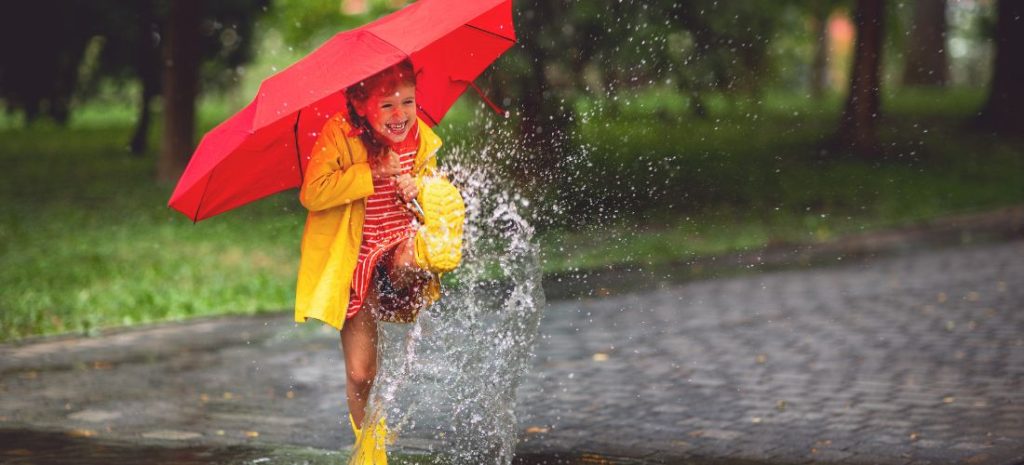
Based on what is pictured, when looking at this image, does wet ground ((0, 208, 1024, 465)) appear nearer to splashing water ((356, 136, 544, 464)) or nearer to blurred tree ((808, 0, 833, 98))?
splashing water ((356, 136, 544, 464))

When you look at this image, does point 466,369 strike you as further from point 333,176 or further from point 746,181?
point 746,181

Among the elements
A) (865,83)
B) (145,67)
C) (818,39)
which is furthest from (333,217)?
(818,39)

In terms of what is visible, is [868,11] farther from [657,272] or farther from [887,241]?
[657,272]

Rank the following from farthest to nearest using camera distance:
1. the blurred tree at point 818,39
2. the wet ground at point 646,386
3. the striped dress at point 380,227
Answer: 1. the blurred tree at point 818,39
2. the wet ground at point 646,386
3. the striped dress at point 380,227

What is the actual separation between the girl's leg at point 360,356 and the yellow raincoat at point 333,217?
0.42 feet

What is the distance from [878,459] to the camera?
543 centimetres

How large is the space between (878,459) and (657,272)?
657 cm

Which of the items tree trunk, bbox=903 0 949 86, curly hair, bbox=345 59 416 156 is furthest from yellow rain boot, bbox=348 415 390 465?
tree trunk, bbox=903 0 949 86

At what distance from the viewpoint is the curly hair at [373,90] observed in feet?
14.9

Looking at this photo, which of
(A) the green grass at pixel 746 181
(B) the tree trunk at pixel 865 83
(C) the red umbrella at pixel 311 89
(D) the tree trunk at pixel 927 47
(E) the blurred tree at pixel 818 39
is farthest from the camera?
(D) the tree trunk at pixel 927 47

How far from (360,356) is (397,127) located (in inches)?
34.7

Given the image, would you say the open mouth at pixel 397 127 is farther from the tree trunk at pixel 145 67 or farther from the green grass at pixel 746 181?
the tree trunk at pixel 145 67

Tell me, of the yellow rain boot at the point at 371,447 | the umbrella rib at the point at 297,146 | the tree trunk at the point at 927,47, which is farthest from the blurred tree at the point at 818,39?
the yellow rain boot at the point at 371,447

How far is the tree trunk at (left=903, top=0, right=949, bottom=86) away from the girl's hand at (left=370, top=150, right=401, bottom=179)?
29.0m
